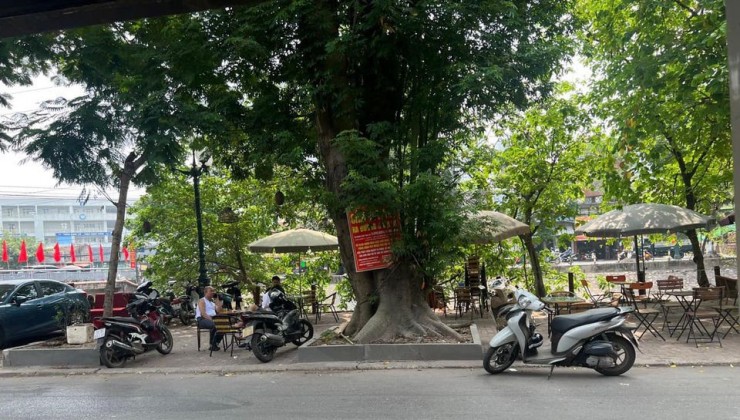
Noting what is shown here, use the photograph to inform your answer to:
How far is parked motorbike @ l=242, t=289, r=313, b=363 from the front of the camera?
10.4 m

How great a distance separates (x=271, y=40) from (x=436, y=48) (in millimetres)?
2924

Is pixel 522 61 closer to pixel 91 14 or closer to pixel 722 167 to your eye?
pixel 91 14

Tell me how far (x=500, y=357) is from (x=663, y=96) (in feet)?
29.3

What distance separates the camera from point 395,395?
7.68m

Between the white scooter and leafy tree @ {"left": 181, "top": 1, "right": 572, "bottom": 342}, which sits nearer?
the white scooter

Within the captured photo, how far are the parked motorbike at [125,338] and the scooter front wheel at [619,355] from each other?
303 inches

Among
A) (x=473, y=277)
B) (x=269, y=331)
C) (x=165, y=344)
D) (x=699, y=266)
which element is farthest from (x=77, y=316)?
(x=699, y=266)

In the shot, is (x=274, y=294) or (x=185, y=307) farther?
(x=185, y=307)

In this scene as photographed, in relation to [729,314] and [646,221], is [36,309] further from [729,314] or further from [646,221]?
[729,314]

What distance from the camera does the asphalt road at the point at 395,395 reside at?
22.2ft

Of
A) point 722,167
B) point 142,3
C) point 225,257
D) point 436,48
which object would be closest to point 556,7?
point 436,48

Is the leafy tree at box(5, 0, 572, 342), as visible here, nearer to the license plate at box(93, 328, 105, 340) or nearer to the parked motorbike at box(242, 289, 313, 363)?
the parked motorbike at box(242, 289, 313, 363)

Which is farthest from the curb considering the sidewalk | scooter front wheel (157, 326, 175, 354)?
scooter front wheel (157, 326, 175, 354)

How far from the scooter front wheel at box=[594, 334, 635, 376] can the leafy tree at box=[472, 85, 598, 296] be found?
950 cm
